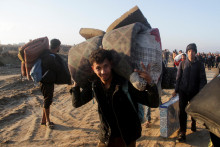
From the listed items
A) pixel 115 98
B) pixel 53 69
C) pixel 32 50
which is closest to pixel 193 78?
pixel 115 98

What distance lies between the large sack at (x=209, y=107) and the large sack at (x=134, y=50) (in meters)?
0.68

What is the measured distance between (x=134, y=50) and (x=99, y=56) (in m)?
0.36

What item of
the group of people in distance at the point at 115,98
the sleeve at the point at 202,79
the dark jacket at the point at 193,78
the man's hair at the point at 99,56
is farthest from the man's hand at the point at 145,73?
the sleeve at the point at 202,79

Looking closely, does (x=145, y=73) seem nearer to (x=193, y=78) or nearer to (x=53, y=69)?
(x=193, y=78)

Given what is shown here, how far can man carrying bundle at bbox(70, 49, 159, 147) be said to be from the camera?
6.35ft

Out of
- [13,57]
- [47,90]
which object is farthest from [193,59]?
[13,57]

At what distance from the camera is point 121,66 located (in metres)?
1.86

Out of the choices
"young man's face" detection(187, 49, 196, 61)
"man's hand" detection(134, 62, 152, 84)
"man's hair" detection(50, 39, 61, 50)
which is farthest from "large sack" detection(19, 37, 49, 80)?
"young man's face" detection(187, 49, 196, 61)

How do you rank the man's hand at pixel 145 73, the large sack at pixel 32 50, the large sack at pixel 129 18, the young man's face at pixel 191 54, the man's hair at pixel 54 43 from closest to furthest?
the man's hand at pixel 145 73
the large sack at pixel 129 18
the young man's face at pixel 191 54
the large sack at pixel 32 50
the man's hair at pixel 54 43

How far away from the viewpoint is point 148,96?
195cm

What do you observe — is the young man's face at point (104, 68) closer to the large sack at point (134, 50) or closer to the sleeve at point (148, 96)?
the large sack at point (134, 50)

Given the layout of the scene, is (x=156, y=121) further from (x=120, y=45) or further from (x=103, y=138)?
(x=120, y=45)

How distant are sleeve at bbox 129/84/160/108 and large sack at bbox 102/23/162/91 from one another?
0.12m

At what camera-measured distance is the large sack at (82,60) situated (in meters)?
2.04
